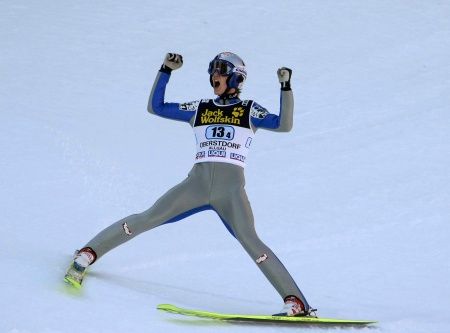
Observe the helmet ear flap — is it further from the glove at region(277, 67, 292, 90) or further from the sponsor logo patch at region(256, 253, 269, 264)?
the sponsor logo patch at region(256, 253, 269, 264)

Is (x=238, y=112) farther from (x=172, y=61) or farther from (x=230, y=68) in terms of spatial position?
(x=172, y=61)

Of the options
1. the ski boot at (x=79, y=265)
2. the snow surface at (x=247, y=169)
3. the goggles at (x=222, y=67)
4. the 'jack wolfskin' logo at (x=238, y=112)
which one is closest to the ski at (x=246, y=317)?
the snow surface at (x=247, y=169)

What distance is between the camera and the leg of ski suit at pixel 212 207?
7695 millimetres

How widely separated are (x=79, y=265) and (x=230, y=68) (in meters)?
1.58

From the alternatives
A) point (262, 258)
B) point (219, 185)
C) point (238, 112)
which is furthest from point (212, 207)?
point (238, 112)

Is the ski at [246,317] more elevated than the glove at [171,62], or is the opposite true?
the glove at [171,62]

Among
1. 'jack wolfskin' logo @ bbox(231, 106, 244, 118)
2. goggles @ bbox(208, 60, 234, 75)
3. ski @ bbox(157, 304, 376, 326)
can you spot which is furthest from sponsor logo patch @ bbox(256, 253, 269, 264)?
goggles @ bbox(208, 60, 234, 75)

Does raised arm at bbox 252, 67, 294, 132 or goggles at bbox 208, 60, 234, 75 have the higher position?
goggles at bbox 208, 60, 234, 75

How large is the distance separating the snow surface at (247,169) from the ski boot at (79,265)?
0.32ft

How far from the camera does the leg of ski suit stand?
770cm

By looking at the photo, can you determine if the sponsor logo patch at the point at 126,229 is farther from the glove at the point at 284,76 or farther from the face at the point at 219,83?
the glove at the point at 284,76

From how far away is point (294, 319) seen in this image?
7469 mm

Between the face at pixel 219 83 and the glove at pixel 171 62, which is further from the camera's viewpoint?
the glove at pixel 171 62

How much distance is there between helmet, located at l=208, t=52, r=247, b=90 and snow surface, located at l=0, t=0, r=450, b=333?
4.81 ft
